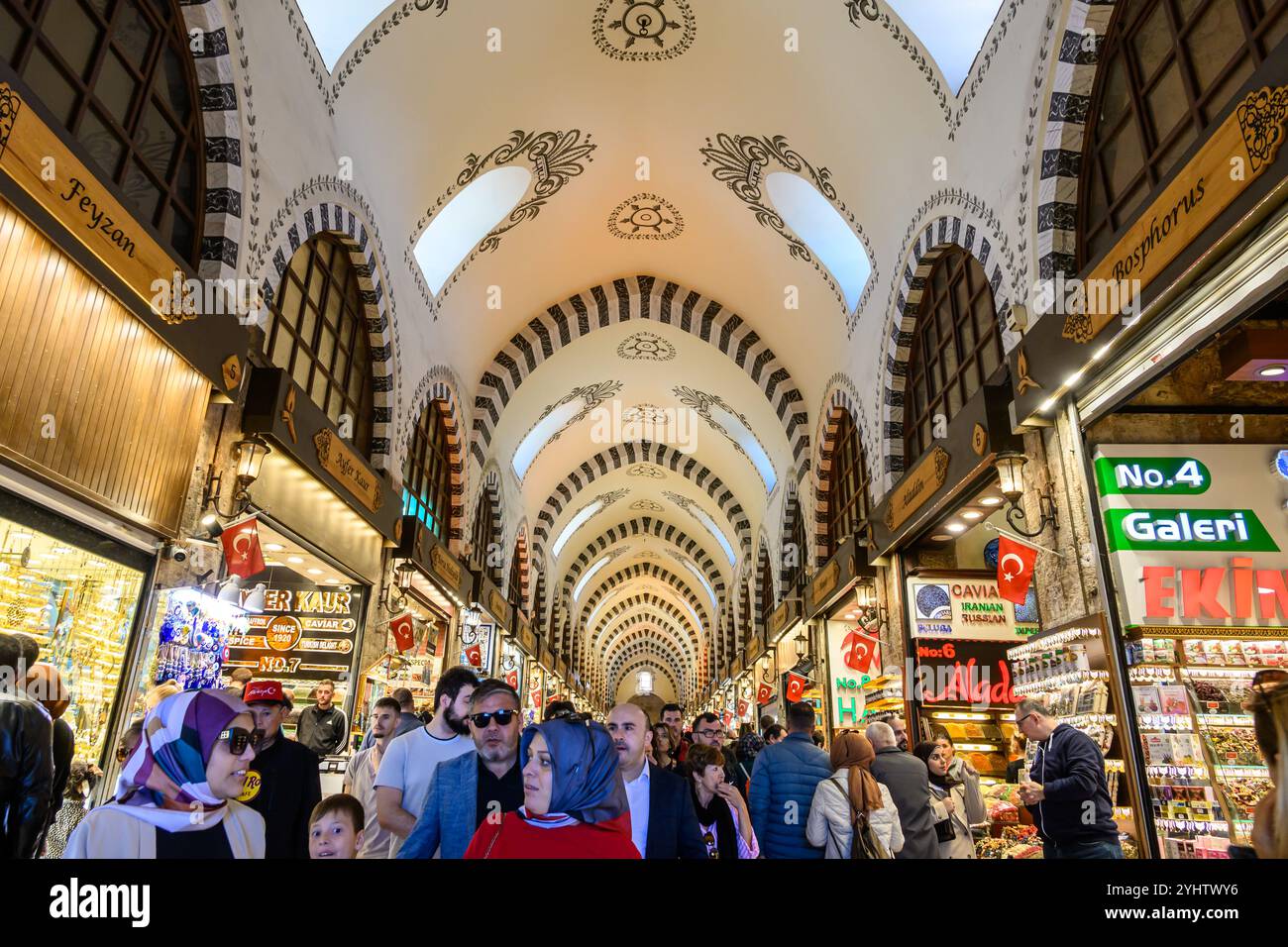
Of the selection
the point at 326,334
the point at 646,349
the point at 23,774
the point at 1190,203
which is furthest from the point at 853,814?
the point at 646,349

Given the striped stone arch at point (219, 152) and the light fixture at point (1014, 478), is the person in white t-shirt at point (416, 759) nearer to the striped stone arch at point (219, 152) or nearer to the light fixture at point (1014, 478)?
the striped stone arch at point (219, 152)

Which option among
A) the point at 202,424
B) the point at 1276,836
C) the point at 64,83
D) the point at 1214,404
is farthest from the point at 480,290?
the point at 1276,836

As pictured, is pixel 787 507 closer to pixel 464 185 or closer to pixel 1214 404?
pixel 464 185

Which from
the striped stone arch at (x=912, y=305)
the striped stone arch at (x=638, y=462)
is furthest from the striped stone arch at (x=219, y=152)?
the striped stone arch at (x=638, y=462)

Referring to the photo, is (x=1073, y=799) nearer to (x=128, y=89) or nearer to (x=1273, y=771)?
(x=1273, y=771)

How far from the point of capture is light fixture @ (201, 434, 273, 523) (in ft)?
14.2

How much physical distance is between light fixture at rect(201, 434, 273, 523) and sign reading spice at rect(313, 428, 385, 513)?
0.75m

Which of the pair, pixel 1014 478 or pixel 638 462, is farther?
pixel 638 462

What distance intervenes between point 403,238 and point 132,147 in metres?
3.51

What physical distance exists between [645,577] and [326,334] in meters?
21.9

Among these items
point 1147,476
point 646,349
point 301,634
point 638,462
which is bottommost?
point 301,634

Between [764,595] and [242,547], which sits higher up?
[764,595]

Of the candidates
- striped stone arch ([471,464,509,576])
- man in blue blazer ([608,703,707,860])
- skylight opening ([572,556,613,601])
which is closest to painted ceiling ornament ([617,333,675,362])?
striped stone arch ([471,464,509,576])

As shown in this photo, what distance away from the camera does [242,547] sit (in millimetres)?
4367
